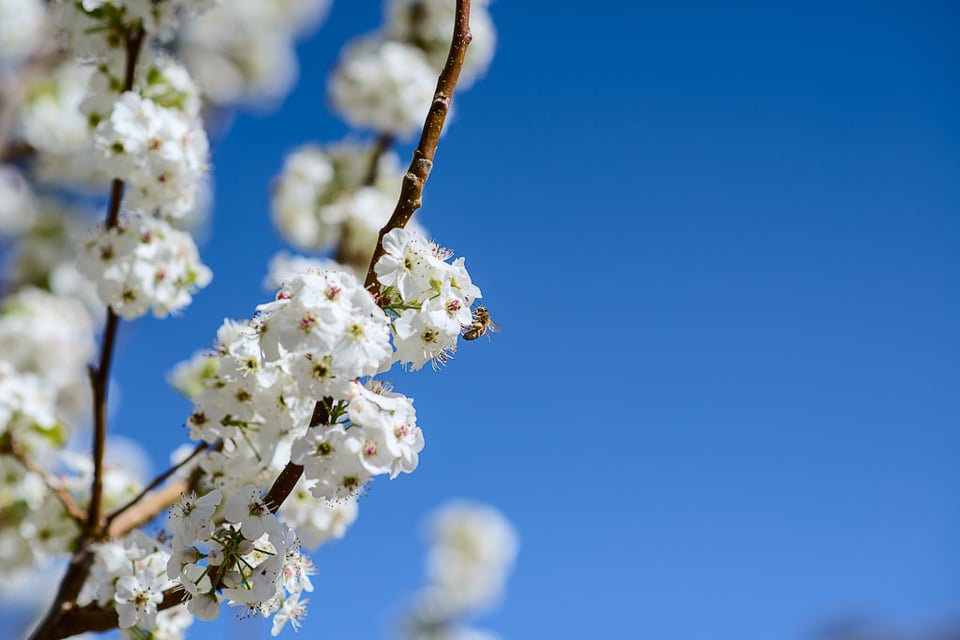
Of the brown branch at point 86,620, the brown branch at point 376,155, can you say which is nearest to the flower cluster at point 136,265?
the brown branch at point 86,620

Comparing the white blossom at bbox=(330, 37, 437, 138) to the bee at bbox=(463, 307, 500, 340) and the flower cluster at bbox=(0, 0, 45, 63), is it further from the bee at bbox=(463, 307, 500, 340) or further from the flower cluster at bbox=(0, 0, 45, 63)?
the bee at bbox=(463, 307, 500, 340)

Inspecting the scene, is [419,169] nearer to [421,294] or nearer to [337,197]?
[421,294]

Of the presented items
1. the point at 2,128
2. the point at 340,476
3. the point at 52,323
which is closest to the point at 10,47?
the point at 2,128

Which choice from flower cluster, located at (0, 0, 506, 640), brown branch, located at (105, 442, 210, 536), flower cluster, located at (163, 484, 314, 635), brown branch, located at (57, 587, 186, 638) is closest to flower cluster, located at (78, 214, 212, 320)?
flower cluster, located at (0, 0, 506, 640)

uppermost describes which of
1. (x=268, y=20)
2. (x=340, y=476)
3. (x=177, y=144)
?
(x=268, y=20)

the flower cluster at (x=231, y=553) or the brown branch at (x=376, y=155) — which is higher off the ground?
the brown branch at (x=376, y=155)

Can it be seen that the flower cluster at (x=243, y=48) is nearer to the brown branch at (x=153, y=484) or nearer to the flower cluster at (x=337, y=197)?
the flower cluster at (x=337, y=197)

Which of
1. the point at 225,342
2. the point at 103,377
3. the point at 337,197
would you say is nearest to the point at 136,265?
the point at 103,377

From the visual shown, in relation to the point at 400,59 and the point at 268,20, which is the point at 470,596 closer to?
the point at 268,20
